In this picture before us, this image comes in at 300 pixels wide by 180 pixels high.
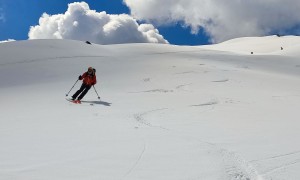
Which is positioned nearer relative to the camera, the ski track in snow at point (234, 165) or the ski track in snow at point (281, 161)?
the ski track in snow at point (234, 165)

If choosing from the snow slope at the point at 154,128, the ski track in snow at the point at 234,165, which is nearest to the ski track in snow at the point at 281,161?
the snow slope at the point at 154,128

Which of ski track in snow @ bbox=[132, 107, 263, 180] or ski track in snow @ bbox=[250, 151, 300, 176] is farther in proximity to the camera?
ski track in snow @ bbox=[250, 151, 300, 176]

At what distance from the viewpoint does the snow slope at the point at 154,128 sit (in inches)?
251

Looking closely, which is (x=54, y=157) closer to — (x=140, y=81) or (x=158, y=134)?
(x=158, y=134)

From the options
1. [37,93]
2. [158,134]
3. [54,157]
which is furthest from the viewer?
[37,93]

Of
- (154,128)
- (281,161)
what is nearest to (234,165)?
(281,161)

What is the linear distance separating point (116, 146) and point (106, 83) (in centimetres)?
1404

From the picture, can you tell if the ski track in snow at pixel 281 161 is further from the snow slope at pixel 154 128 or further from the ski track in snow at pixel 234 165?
the ski track in snow at pixel 234 165

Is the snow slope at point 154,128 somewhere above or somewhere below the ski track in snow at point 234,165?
above

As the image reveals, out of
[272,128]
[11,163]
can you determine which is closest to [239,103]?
[272,128]

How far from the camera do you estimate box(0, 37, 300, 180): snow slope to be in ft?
20.9

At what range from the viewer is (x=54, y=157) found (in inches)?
273

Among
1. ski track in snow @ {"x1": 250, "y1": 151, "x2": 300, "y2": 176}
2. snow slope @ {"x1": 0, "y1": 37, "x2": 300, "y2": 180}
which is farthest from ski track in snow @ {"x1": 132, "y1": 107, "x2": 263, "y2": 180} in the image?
ski track in snow @ {"x1": 250, "y1": 151, "x2": 300, "y2": 176}

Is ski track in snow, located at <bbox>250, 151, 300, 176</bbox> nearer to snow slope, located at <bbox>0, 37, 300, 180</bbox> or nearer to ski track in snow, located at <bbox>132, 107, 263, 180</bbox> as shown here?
snow slope, located at <bbox>0, 37, 300, 180</bbox>
